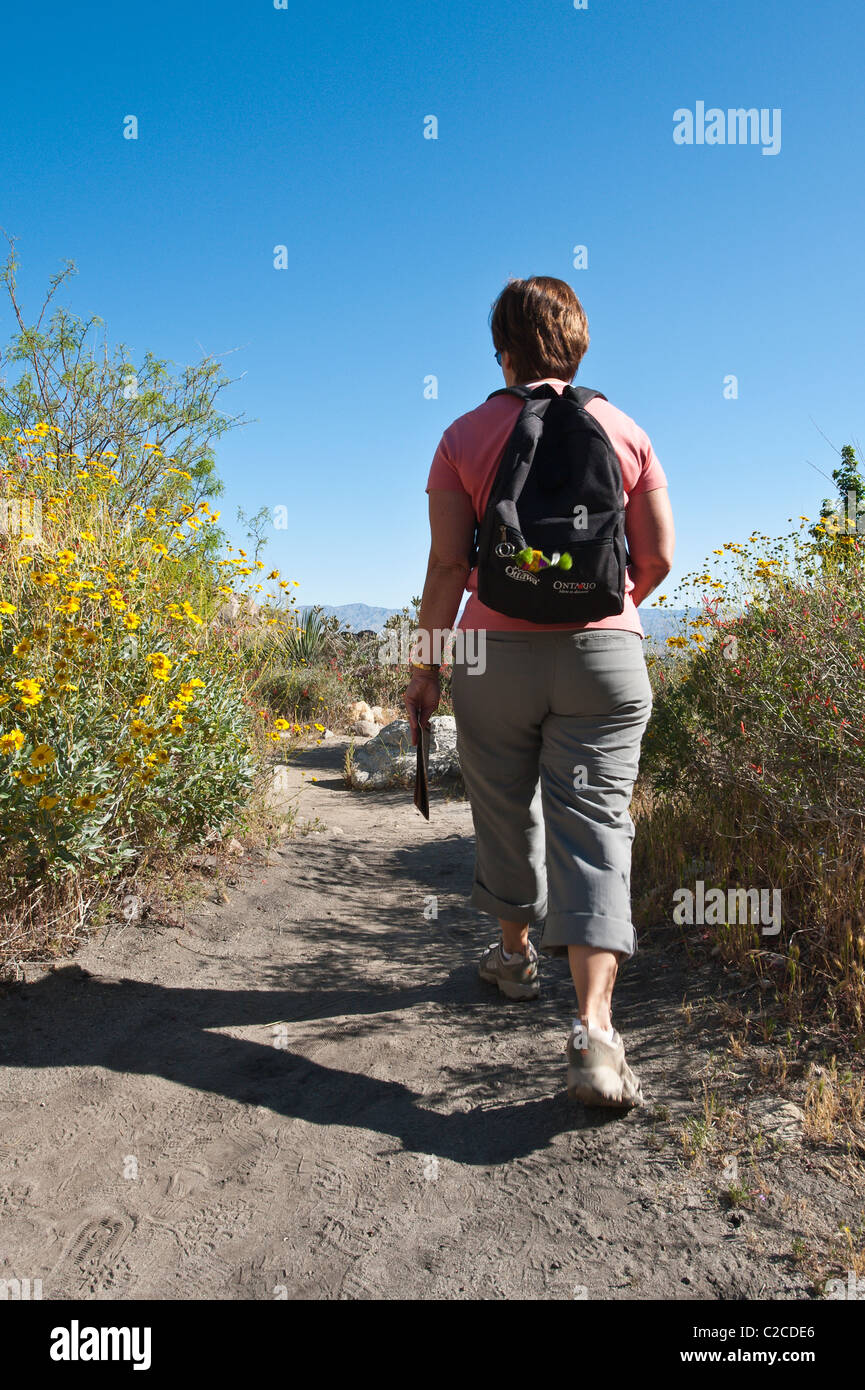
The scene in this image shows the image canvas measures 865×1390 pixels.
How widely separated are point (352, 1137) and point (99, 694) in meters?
1.82

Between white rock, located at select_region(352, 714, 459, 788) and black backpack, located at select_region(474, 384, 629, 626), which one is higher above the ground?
black backpack, located at select_region(474, 384, 629, 626)

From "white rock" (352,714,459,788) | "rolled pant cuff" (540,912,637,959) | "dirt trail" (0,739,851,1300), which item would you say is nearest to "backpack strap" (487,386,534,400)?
"rolled pant cuff" (540,912,637,959)

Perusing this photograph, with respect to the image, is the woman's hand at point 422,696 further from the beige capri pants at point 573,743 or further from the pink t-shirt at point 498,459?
the pink t-shirt at point 498,459

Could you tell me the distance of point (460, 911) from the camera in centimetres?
400

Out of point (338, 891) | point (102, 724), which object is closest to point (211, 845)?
point (338, 891)

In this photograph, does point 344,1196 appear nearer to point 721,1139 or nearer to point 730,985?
point 721,1139

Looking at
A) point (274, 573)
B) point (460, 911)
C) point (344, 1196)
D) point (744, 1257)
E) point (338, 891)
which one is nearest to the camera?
point (744, 1257)

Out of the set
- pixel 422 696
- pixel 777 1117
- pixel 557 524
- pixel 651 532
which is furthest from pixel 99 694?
pixel 777 1117

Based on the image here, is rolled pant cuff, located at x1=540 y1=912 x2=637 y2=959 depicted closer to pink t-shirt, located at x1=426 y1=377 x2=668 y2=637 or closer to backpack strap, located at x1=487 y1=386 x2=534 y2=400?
pink t-shirt, located at x1=426 y1=377 x2=668 y2=637

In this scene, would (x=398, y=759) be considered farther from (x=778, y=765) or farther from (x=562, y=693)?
(x=562, y=693)

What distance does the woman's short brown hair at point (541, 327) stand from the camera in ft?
7.86

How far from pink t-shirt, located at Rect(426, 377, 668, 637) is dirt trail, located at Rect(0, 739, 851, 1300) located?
1.28m

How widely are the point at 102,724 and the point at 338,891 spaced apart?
1523 millimetres

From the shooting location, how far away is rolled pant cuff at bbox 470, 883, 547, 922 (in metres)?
2.67
